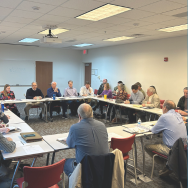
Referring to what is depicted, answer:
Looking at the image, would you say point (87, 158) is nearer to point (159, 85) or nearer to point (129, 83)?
point (159, 85)

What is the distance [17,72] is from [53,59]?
1981mm

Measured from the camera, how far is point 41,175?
196cm

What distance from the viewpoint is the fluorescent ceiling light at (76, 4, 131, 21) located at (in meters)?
3.95

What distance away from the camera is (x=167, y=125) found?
124 inches

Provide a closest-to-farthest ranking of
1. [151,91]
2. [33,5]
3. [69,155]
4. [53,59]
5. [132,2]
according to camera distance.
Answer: [132,2] → [33,5] → [69,155] → [151,91] → [53,59]

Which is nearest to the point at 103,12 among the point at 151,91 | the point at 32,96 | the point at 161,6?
the point at 161,6

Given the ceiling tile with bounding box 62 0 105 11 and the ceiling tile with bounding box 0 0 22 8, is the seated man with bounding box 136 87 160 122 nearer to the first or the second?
the ceiling tile with bounding box 62 0 105 11

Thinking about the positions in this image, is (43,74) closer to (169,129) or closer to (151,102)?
(151,102)

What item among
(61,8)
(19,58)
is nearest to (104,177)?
(61,8)

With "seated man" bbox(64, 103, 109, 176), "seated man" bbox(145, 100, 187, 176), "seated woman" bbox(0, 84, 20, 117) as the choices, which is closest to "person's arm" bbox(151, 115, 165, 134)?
"seated man" bbox(145, 100, 187, 176)

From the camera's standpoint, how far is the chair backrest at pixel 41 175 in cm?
192

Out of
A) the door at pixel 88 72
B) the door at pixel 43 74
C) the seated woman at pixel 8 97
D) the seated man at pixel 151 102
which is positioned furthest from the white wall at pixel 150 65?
the seated woman at pixel 8 97

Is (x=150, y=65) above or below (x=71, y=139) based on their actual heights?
above

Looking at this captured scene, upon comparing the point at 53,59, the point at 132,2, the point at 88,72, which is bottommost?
the point at 88,72
